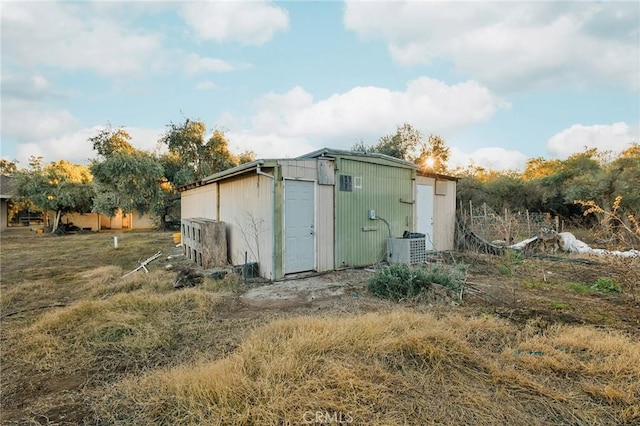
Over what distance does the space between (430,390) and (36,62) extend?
36.2 feet

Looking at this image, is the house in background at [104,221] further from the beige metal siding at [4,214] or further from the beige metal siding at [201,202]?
the beige metal siding at [201,202]

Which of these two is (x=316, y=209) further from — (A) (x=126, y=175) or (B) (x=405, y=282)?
(A) (x=126, y=175)

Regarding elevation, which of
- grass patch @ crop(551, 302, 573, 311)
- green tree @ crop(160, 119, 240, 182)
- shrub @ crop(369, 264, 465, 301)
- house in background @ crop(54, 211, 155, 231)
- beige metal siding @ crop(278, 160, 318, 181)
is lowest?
grass patch @ crop(551, 302, 573, 311)

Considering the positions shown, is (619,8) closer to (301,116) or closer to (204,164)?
(301,116)

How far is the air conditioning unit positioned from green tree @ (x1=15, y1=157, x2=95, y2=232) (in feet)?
58.1

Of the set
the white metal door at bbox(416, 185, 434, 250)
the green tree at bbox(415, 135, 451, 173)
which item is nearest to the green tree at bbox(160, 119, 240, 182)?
the green tree at bbox(415, 135, 451, 173)

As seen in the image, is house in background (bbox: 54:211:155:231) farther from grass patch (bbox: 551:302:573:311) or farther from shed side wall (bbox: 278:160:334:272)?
grass patch (bbox: 551:302:573:311)

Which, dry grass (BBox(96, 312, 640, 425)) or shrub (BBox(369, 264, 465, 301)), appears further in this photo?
shrub (BBox(369, 264, 465, 301))

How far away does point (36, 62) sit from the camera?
779 cm

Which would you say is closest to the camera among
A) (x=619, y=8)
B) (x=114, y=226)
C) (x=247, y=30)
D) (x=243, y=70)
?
(x=619, y=8)

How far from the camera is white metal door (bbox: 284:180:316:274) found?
19.5 ft

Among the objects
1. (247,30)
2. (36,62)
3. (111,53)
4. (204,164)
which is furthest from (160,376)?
(204,164)

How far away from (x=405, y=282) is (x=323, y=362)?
8.59 feet

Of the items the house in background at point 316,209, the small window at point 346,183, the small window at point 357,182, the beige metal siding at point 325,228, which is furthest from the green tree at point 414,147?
the beige metal siding at point 325,228
